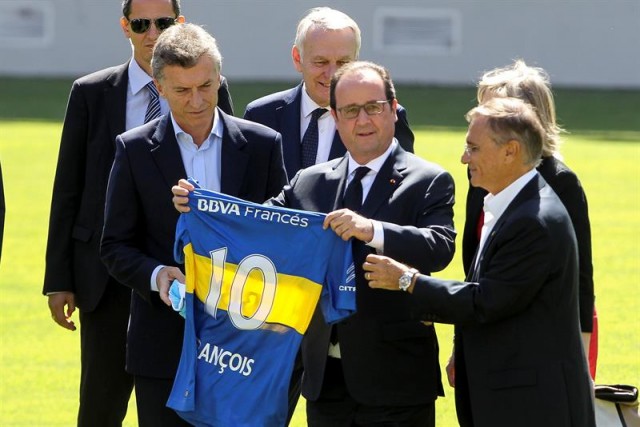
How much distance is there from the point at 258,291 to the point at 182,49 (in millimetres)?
941

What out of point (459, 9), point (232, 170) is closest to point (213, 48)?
point (232, 170)

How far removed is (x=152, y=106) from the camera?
602cm

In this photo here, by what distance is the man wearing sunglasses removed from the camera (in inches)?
235

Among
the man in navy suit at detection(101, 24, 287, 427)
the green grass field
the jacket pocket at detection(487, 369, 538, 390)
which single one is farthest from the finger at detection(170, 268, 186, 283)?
the green grass field

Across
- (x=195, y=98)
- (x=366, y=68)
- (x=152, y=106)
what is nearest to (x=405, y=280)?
(x=366, y=68)

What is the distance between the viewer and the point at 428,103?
2258cm

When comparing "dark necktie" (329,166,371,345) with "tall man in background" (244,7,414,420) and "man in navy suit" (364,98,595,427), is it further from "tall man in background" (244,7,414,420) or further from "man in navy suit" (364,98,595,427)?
"tall man in background" (244,7,414,420)

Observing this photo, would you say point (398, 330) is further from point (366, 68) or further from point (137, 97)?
point (137, 97)

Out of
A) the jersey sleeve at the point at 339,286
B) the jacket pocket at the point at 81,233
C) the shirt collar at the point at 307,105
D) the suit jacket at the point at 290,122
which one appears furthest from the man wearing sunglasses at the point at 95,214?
the jersey sleeve at the point at 339,286

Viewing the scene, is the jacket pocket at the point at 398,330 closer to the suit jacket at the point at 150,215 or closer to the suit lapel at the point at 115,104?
Answer: the suit jacket at the point at 150,215

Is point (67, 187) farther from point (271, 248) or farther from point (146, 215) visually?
point (271, 248)

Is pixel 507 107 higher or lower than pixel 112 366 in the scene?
higher

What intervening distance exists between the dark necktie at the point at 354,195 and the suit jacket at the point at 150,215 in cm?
50

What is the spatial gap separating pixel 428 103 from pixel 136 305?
1759 centimetres
